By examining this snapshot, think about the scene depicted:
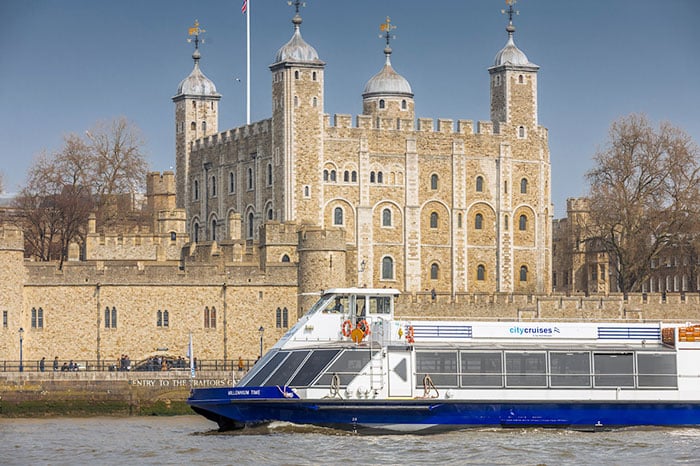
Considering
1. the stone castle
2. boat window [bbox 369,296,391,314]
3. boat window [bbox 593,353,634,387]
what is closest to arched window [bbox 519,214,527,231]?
the stone castle

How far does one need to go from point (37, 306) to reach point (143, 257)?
50.3ft

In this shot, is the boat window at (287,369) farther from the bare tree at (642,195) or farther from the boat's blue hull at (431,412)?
the bare tree at (642,195)

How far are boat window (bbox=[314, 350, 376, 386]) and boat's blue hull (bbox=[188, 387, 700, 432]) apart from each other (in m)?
0.61

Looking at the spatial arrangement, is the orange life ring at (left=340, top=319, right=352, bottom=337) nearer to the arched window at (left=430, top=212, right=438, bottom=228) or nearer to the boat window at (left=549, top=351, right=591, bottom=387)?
the boat window at (left=549, top=351, right=591, bottom=387)

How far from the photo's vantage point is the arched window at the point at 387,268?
98188 millimetres

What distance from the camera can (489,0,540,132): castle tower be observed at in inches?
4031

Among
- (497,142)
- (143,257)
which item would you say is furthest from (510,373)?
(497,142)

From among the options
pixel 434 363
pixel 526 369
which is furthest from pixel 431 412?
pixel 526 369

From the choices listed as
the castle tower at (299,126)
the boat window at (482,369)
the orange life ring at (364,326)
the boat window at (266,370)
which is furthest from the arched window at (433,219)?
Answer: the boat window at (266,370)

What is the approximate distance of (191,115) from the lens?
356 ft

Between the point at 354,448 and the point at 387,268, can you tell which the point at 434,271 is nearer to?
the point at 387,268

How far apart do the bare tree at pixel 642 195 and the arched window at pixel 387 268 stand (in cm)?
1275

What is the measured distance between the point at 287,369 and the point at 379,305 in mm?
3986

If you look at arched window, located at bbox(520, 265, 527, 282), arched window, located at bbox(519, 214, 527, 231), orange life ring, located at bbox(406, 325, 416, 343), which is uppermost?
arched window, located at bbox(519, 214, 527, 231)
